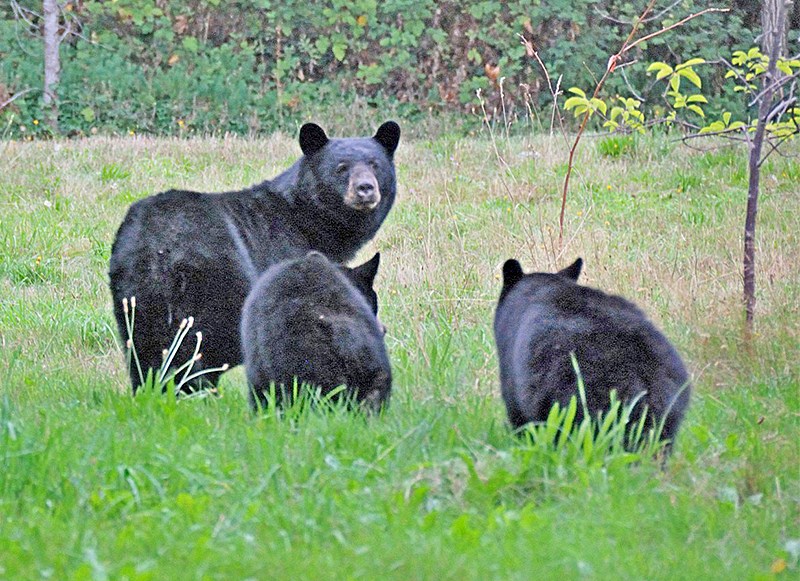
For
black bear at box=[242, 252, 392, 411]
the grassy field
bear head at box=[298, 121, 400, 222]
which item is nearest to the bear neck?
bear head at box=[298, 121, 400, 222]

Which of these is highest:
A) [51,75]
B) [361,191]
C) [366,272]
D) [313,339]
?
[51,75]

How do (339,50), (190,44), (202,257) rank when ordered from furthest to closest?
(339,50) → (190,44) → (202,257)

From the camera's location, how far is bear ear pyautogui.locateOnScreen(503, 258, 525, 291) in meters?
4.99

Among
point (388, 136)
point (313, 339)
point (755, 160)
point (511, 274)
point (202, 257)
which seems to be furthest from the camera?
point (388, 136)

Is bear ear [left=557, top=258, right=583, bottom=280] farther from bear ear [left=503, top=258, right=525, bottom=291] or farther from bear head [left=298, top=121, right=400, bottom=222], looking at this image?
bear head [left=298, top=121, right=400, bottom=222]

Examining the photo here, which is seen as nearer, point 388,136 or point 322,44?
point 388,136

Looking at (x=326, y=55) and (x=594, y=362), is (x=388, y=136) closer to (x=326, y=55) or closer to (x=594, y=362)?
(x=594, y=362)

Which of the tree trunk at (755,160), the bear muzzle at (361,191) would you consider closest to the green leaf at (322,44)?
the bear muzzle at (361,191)

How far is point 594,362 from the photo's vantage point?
154 inches

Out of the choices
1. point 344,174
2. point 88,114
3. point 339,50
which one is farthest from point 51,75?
point 344,174

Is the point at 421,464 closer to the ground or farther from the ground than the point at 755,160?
closer to the ground

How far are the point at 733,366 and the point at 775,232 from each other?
3.83 metres

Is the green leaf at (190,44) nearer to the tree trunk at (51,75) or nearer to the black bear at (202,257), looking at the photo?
the tree trunk at (51,75)

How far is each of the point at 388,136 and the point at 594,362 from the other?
350 cm
